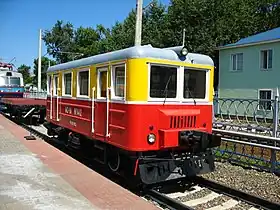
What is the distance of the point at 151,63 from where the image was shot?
6305 millimetres

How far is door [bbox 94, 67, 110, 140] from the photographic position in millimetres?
7074

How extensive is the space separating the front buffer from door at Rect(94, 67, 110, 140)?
116cm

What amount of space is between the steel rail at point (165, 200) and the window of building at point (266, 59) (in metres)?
19.3

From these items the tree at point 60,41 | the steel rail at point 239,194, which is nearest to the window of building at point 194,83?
the steel rail at point 239,194

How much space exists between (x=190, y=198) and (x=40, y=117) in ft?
45.9

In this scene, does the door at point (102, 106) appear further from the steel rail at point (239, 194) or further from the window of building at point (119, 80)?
the steel rail at point (239, 194)

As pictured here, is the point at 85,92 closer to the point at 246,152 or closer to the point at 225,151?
the point at 225,151

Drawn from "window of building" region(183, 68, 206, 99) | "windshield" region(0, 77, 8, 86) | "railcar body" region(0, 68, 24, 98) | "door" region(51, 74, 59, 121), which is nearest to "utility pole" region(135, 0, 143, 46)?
"door" region(51, 74, 59, 121)

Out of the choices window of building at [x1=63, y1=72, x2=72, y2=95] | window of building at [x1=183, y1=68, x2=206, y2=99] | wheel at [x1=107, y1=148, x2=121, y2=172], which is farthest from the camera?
window of building at [x1=63, y1=72, x2=72, y2=95]

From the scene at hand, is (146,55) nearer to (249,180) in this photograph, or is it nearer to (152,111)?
(152,111)

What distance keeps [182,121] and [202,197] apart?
1469 millimetres

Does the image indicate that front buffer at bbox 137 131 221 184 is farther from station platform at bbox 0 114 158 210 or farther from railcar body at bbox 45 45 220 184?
station platform at bbox 0 114 158 210

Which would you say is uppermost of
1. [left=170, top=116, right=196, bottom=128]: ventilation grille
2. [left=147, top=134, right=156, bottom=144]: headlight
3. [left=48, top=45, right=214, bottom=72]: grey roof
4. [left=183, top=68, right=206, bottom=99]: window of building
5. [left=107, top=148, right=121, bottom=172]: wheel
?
[left=48, top=45, right=214, bottom=72]: grey roof

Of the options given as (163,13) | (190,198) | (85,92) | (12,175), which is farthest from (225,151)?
(163,13)
